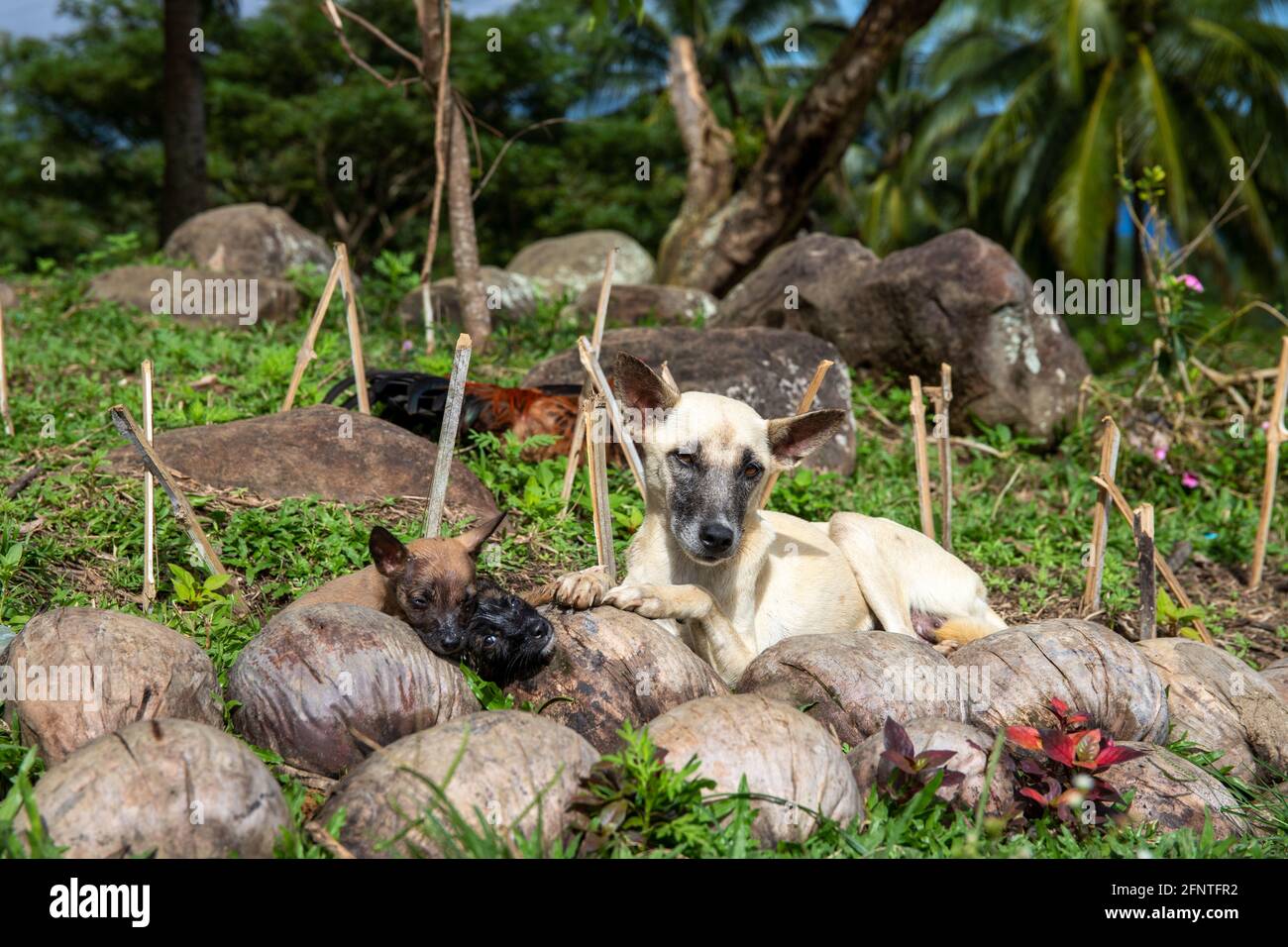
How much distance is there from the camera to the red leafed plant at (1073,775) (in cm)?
394

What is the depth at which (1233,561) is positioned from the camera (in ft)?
26.5

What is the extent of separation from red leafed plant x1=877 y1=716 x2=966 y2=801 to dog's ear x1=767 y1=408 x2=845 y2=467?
176 cm

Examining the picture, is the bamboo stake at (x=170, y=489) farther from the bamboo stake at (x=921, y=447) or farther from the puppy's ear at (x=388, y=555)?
the bamboo stake at (x=921, y=447)

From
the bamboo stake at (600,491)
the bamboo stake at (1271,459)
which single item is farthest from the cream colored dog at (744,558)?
the bamboo stake at (1271,459)

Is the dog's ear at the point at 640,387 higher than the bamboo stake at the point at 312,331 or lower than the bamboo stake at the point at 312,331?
lower

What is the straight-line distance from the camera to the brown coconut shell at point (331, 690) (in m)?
3.89

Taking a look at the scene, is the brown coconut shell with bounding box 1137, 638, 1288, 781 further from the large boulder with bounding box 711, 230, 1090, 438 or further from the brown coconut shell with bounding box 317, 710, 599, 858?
the large boulder with bounding box 711, 230, 1090, 438

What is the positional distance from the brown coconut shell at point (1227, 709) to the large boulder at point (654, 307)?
25.6 feet

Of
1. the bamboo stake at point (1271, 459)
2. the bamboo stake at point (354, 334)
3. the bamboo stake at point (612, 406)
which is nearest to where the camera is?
the bamboo stake at point (612, 406)

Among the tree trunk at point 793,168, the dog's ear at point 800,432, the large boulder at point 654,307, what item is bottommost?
the dog's ear at point 800,432

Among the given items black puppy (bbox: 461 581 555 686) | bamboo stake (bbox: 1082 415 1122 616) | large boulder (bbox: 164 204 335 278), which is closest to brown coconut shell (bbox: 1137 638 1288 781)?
bamboo stake (bbox: 1082 415 1122 616)

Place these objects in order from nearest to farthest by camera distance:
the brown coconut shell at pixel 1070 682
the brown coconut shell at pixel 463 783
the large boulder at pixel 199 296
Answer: the brown coconut shell at pixel 463 783, the brown coconut shell at pixel 1070 682, the large boulder at pixel 199 296

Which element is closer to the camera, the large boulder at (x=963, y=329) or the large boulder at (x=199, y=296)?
the large boulder at (x=963, y=329)

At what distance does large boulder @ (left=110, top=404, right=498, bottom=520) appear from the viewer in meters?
6.50
